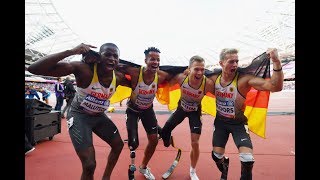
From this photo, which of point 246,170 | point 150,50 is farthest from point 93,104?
point 246,170

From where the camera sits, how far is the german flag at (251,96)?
418cm

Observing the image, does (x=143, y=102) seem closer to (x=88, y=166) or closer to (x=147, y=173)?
(x=147, y=173)

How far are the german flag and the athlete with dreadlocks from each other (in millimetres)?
249

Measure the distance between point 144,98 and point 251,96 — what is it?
1.96 m

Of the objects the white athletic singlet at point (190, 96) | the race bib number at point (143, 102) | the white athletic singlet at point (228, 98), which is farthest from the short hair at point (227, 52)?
the race bib number at point (143, 102)

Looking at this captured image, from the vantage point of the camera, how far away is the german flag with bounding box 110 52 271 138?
418 cm

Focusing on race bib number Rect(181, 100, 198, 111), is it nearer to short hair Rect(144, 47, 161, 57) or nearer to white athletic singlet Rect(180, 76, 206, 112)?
white athletic singlet Rect(180, 76, 206, 112)

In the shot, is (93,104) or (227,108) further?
(227,108)

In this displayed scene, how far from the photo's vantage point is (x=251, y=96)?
185 inches

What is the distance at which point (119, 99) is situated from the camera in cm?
571
